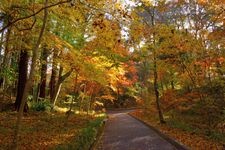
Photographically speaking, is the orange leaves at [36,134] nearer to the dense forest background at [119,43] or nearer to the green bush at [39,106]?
the dense forest background at [119,43]

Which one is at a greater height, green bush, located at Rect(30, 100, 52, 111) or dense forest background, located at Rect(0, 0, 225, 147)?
dense forest background, located at Rect(0, 0, 225, 147)

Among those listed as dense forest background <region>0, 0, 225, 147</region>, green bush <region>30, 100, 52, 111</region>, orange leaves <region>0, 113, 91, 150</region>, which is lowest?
orange leaves <region>0, 113, 91, 150</region>

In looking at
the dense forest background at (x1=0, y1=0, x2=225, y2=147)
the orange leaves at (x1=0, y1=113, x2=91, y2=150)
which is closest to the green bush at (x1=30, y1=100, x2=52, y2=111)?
the dense forest background at (x1=0, y1=0, x2=225, y2=147)

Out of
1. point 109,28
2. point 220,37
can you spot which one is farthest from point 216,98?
point 109,28

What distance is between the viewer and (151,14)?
19.5 meters

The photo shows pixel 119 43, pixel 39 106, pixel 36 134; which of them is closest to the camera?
pixel 119 43

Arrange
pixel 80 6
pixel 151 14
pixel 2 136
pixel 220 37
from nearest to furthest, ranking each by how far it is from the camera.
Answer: pixel 80 6 → pixel 2 136 → pixel 220 37 → pixel 151 14

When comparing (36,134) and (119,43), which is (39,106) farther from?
(119,43)

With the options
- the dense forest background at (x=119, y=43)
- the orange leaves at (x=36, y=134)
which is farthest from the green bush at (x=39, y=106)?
the orange leaves at (x=36, y=134)

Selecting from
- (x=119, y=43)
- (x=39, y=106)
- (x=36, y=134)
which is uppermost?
(x=119, y=43)

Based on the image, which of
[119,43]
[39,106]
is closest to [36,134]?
[119,43]

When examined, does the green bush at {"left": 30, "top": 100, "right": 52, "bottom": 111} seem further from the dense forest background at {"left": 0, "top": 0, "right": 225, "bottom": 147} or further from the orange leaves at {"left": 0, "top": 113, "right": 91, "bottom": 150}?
the orange leaves at {"left": 0, "top": 113, "right": 91, "bottom": 150}

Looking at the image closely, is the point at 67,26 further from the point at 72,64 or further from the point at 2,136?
the point at 2,136

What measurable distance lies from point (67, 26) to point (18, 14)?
267cm
